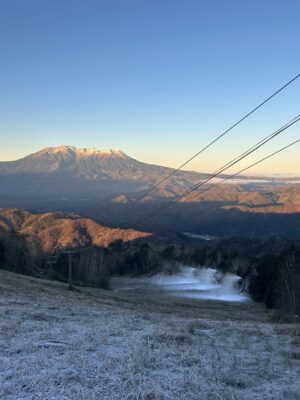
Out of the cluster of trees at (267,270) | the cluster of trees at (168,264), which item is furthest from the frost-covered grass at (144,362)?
the cluster of trees at (168,264)

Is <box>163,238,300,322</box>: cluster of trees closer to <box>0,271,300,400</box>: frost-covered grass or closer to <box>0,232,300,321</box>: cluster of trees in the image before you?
<box>0,232,300,321</box>: cluster of trees

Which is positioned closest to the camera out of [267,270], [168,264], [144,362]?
[144,362]

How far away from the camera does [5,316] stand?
1468 cm

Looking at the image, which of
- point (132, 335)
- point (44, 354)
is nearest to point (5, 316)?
point (132, 335)

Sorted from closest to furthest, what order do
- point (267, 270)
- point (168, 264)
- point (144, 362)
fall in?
1. point (144, 362)
2. point (267, 270)
3. point (168, 264)

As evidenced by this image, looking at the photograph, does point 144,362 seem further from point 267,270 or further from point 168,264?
point 168,264

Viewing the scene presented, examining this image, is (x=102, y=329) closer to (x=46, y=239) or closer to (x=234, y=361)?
(x=234, y=361)

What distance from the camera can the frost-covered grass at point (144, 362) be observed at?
23.1 ft

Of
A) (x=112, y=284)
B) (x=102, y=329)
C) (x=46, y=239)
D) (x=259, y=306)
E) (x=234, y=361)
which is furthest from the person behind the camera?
(x=46, y=239)

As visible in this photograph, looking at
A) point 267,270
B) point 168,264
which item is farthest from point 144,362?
point 168,264

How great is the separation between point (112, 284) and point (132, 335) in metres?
92.5

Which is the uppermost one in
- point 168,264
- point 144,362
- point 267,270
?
point 144,362

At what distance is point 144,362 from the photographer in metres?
8.54

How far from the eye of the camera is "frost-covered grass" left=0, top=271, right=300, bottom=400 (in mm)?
7055
